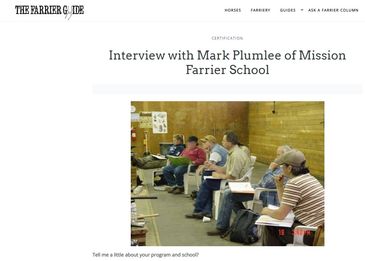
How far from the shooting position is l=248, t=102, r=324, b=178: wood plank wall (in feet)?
14.8

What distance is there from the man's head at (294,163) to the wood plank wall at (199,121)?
451 cm

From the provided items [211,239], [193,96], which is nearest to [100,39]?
[193,96]

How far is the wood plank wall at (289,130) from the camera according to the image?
4508 mm

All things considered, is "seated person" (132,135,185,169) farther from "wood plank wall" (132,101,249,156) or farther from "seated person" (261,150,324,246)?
"seated person" (261,150,324,246)

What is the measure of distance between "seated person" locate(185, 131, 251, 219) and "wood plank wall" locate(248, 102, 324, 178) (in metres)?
0.87

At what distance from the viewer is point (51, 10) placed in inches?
55.4

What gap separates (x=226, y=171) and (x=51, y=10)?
7.26 feet

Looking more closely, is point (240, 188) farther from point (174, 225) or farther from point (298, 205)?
point (298, 205)

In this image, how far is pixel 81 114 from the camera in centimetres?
140

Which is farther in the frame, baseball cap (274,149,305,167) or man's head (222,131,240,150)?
man's head (222,131,240,150)

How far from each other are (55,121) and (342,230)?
118cm

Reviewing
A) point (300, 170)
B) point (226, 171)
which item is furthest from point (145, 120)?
point (300, 170)

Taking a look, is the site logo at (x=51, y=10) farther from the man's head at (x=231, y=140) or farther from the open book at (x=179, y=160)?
the open book at (x=179, y=160)

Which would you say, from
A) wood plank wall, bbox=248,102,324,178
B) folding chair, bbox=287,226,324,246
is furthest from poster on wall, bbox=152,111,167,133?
folding chair, bbox=287,226,324,246
